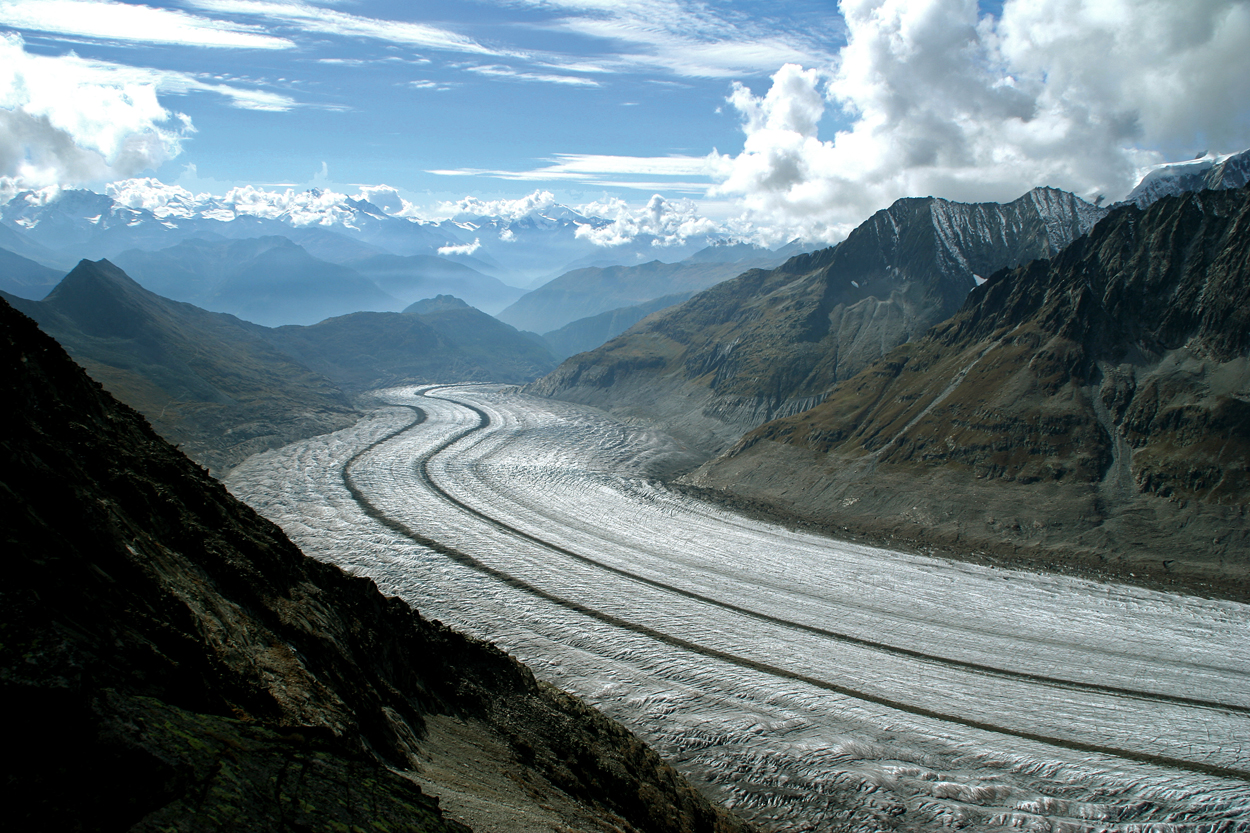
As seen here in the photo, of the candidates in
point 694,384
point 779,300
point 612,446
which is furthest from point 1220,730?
point 779,300

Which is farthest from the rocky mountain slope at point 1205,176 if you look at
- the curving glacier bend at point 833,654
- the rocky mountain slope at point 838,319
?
the curving glacier bend at point 833,654

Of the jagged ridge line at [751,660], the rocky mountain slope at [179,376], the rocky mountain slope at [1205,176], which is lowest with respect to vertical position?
the jagged ridge line at [751,660]

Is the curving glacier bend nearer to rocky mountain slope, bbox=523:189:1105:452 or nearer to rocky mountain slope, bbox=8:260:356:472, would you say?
rocky mountain slope, bbox=8:260:356:472

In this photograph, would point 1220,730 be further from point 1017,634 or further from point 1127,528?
point 1127,528

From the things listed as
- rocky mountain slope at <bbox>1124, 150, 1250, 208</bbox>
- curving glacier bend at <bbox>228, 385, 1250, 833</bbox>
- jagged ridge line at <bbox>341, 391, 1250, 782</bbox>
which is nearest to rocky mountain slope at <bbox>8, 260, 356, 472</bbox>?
curving glacier bend at <bbox>228, 385, 1250, 833</bbox>

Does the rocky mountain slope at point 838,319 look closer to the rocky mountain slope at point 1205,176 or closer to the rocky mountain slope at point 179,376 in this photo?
the rocky mountain slope at point 1205,176

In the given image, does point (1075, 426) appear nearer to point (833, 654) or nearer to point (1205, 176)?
point (833, 654)
